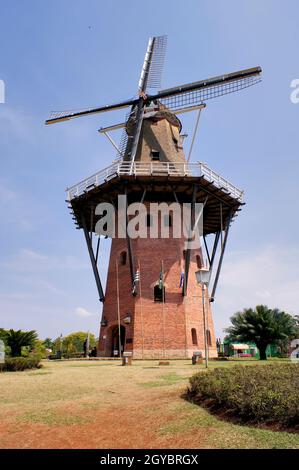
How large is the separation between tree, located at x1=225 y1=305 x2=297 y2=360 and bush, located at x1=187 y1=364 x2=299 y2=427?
1907 cm

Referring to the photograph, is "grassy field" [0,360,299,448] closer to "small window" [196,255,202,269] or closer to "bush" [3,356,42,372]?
"bush" [3,356,42,372]

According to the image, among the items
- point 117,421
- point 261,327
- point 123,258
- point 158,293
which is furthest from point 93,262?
point 117,421

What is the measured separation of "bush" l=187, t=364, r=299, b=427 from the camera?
20.4 feet

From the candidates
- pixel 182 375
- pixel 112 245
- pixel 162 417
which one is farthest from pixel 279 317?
pixel 162 417

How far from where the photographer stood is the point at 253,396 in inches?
271

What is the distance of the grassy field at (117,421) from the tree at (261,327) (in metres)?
17.4

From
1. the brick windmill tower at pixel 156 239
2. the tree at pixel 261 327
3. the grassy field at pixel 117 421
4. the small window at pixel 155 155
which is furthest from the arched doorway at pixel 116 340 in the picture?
the grassy field at pixel 117 421

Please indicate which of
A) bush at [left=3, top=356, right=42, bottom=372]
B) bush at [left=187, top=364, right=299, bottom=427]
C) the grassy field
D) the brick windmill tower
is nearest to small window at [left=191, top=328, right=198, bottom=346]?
the brick windmill tower

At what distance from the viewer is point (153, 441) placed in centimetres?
615

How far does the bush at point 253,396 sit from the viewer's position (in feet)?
20.4

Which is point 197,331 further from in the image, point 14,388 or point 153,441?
point 153,441

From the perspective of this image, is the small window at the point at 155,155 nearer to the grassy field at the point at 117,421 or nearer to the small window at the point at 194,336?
the small window at the point at 194,336

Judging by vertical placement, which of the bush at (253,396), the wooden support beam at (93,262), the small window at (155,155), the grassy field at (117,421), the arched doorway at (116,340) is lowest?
the grassy field at (117,421)

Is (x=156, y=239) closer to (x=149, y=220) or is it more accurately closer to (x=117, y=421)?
(x=149, y=220)
